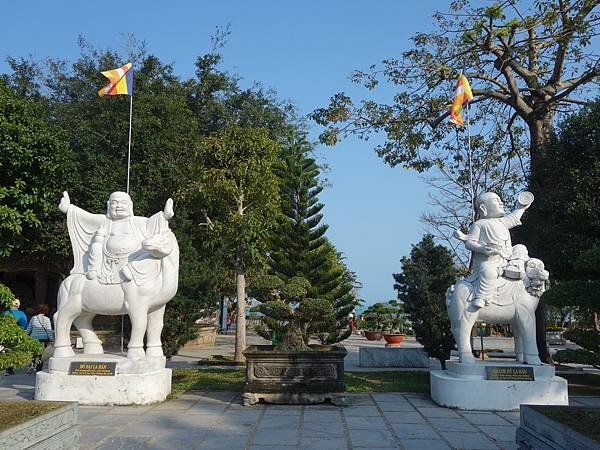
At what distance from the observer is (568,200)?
7688 mm

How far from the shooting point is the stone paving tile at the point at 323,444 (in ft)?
13.9

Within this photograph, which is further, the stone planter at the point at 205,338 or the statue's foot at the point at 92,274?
the stone planter at the point at 205,338

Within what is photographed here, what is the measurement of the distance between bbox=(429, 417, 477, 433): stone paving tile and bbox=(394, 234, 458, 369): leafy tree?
8.68 feet

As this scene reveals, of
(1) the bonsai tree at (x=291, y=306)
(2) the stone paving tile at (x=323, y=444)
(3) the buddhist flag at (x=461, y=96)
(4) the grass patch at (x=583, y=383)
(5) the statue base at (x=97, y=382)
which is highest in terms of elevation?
(3) the buddhist flag at (x=461, y=96)

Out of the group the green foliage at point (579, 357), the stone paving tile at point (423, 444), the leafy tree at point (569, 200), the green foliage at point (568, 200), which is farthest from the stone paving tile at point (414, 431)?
the green foliage at point (568, 200)

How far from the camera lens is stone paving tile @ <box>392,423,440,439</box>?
4641 millimetres

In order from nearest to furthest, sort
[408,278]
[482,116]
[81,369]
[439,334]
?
1. [81,369]
2. [439,334]
3. [408,278]
4. [482,116]

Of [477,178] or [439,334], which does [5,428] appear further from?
[477,178]

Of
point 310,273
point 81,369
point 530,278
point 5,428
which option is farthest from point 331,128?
point 5,428

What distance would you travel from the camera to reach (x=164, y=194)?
39.2 feet

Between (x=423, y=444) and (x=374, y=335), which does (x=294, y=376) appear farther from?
(x=374, y=335)

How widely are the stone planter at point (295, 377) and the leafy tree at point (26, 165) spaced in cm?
522

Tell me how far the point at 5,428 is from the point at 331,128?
7.86 metres

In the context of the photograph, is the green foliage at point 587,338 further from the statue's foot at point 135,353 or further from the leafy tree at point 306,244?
the leafy tree at point 306,244
